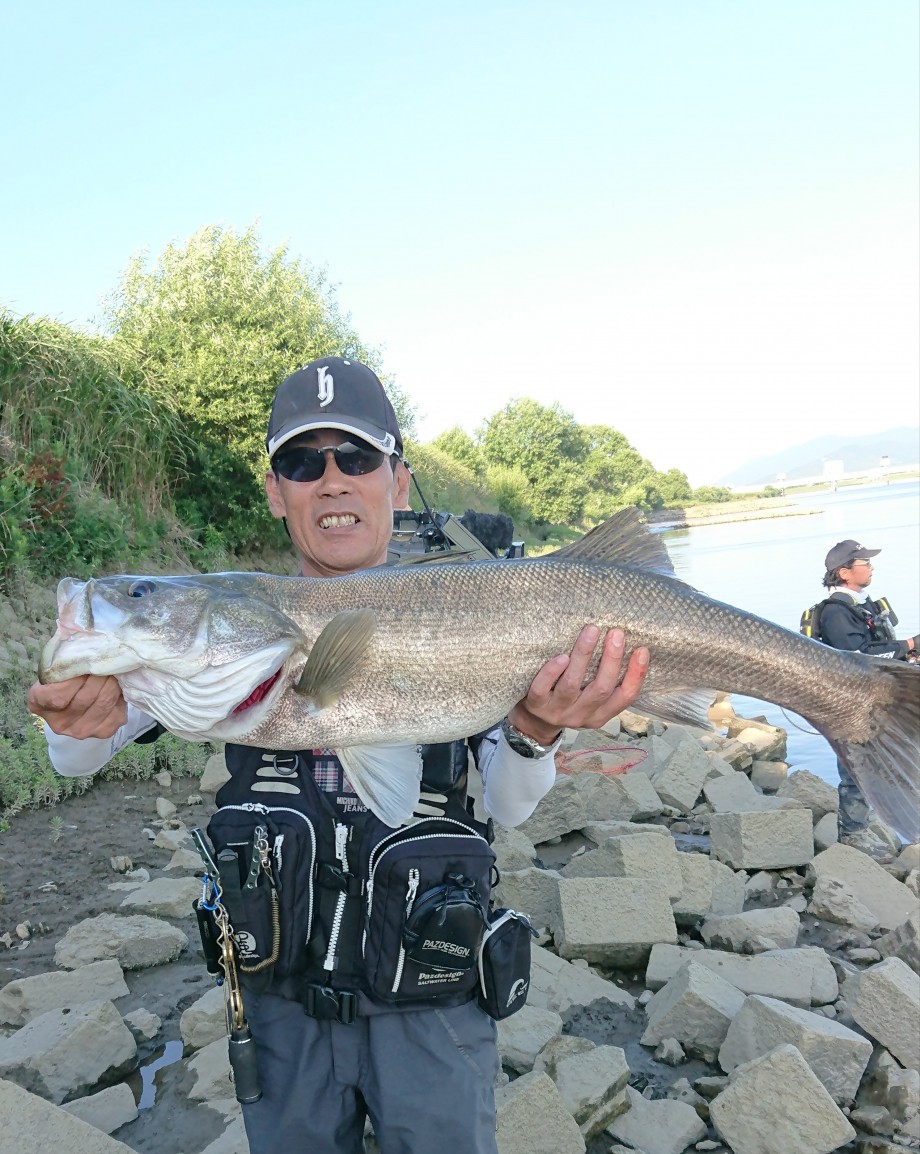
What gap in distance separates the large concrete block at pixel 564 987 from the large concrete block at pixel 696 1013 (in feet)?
1.08

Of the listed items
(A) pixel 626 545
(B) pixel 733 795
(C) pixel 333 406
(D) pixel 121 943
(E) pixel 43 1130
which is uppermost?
(C) pixel 333 406

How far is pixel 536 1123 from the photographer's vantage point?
2957 millimetres

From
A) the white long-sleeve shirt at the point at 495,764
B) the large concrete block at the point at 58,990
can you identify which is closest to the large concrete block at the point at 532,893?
the large concrete block at the point at 58,990

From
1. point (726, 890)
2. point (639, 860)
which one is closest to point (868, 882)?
point (726, 890)

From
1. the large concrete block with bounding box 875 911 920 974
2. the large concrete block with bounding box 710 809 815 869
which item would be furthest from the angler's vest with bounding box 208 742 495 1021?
the large concrete block with bounding box 710 809 815 869

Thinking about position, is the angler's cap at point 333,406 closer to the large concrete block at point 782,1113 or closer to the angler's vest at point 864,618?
the large concrete block at point 782,1113

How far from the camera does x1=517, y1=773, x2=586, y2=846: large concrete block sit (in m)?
6.38

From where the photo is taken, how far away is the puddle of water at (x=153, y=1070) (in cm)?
341

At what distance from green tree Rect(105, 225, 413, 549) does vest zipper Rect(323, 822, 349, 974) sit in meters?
12.9

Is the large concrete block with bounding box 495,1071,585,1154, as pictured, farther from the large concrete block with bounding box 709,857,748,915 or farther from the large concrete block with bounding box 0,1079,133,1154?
the large concrete block with bounding box 709,857,748,915

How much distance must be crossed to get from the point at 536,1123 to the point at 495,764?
1453 millimetres

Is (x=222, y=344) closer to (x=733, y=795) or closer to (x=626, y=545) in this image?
(x=733, y=795)

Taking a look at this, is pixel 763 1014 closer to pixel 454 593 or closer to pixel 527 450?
pixel 454 593

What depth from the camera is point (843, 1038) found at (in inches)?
136
